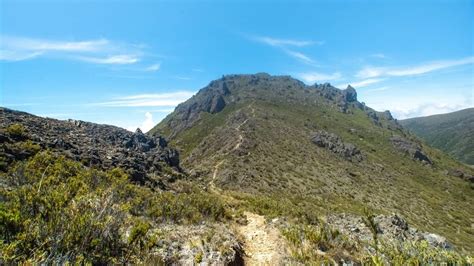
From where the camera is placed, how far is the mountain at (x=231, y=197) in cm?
993

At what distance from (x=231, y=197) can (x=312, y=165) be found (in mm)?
35167

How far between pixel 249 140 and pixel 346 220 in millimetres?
44468

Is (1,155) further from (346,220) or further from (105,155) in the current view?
(346,220)

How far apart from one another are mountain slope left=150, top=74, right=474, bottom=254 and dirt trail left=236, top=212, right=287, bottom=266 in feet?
16.7

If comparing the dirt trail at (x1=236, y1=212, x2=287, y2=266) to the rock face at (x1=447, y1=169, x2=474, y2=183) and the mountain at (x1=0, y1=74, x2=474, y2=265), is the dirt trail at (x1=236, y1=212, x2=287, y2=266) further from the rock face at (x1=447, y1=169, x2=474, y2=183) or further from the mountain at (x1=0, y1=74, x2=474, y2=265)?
the rock face at (x1=447, y1=169, x2=474, y2=183)

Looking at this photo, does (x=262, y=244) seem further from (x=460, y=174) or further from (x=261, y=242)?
(x=460, y=174)

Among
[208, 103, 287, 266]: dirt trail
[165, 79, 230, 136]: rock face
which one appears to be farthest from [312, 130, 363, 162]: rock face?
[208, 103, 287, 266]: dirt trail

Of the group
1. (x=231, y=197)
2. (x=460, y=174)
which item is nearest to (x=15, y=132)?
(x=231, y=197)

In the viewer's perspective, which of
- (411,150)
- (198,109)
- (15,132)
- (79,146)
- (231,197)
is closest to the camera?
(15,132)

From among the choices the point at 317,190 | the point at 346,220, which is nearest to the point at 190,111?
the point at 317,190

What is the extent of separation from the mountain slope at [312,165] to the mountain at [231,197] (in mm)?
455

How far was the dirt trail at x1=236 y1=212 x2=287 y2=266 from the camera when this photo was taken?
13914mm

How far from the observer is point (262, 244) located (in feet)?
52.8

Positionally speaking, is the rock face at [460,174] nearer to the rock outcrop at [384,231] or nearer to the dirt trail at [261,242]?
the rock outcrop at [384,231]
